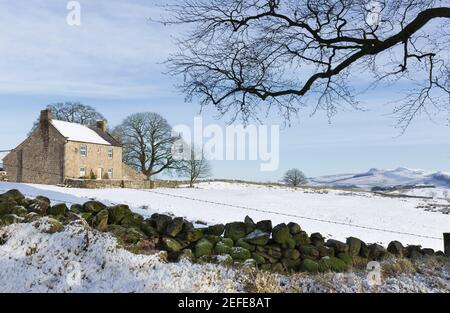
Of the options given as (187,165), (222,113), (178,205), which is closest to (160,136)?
(187,165)

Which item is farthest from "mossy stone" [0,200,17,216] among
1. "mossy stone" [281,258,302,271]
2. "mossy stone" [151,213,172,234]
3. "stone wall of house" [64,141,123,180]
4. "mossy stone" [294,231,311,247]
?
"stone wall of house" [64,141,123,180]

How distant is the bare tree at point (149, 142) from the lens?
53156mm

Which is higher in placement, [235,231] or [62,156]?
[62,156]

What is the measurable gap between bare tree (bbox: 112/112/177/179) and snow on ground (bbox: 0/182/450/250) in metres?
25.3

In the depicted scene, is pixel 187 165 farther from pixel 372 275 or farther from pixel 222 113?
pixel 372 275

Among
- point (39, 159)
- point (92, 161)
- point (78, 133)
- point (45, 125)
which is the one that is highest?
point (45, 125)

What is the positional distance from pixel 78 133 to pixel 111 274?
40.8 metres

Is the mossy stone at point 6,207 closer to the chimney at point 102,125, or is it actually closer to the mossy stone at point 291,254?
the mossy stone at point 291,254

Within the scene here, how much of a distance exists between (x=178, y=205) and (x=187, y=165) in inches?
1431

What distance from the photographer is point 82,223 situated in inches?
301

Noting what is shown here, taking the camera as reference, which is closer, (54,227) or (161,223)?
(54,227)

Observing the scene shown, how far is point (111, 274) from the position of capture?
6.32 m

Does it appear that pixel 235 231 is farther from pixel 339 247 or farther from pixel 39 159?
pixel 39 159

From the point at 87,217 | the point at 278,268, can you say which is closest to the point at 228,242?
the point at 278,268
